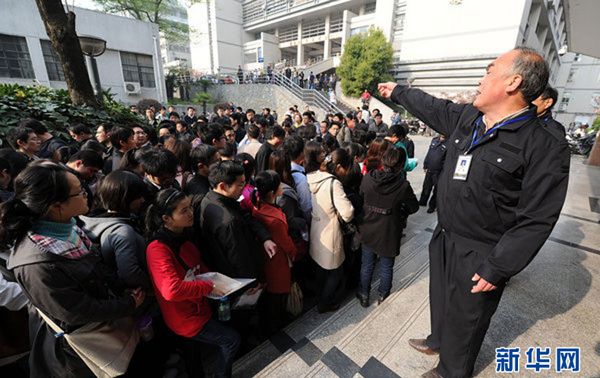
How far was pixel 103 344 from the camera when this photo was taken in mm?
1431

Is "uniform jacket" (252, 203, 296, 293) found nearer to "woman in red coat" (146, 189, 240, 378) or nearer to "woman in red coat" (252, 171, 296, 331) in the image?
"woman in red coat" (252, 171, 296, 331)

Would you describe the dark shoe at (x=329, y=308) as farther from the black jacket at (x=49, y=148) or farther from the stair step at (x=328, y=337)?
the black jacket at (x=49, y=148)

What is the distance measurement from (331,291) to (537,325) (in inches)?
71.6

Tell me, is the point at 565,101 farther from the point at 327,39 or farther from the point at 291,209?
the point at 291,209

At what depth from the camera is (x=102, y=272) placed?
56.2 inches

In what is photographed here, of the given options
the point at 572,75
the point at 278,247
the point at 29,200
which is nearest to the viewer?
the point at 29,200

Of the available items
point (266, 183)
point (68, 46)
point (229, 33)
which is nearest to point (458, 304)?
point (266, 183)

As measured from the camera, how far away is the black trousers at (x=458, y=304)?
5.06 ft

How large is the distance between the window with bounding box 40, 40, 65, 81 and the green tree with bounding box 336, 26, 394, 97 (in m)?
19.0

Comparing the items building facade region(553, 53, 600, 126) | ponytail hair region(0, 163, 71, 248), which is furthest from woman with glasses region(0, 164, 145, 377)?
building facade region(553, 53, 600, 126)

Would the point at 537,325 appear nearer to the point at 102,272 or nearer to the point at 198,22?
the point at 102,272

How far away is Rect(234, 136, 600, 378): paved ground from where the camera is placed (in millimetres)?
1895

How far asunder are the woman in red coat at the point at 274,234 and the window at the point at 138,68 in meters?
17.7

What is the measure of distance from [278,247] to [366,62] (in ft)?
75.3
